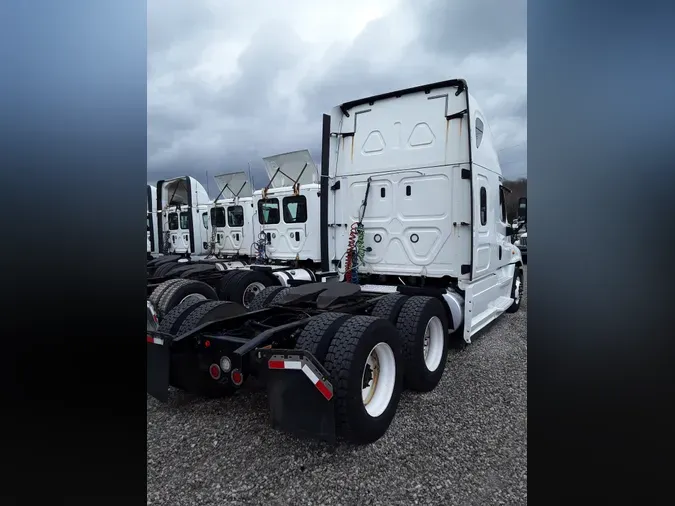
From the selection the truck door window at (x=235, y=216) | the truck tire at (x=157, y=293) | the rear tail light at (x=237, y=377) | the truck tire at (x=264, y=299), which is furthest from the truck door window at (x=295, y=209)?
the rear tail light at (x=237, y=377)

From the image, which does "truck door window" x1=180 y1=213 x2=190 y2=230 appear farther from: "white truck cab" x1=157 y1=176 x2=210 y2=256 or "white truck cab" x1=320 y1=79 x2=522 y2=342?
"white truck cab" x1=320 y1=79 x2=522 y2=342

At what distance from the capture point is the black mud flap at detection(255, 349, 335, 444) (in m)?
2.63

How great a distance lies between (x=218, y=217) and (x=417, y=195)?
729cm

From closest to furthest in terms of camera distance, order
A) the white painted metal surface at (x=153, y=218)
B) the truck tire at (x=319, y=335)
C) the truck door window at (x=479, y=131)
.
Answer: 1. the truck tire at (x=319, y=335)
2. the truck door window at (x=479, y=131)
3. the white painted metal surface at (x=153, y=218)

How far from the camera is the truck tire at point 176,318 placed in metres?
3.63

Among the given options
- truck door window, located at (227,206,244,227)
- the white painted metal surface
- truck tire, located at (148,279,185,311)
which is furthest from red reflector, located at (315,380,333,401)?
the white painted metal surface

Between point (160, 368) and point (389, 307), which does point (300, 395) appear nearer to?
point (160, 368)

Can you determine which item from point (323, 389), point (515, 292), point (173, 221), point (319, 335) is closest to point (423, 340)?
point (319, 335)

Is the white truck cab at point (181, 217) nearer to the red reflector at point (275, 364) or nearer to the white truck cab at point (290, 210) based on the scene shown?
the white truck cab at point (290, 210)

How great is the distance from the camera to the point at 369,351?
3.03m

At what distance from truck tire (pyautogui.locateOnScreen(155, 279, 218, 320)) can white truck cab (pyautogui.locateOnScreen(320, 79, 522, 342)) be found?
196 cm

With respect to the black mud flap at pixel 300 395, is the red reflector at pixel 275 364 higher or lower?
higher

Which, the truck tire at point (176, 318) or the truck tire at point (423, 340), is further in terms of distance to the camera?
the truck tire at point (423, 340)

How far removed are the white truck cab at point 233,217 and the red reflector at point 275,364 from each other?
24.2ft
